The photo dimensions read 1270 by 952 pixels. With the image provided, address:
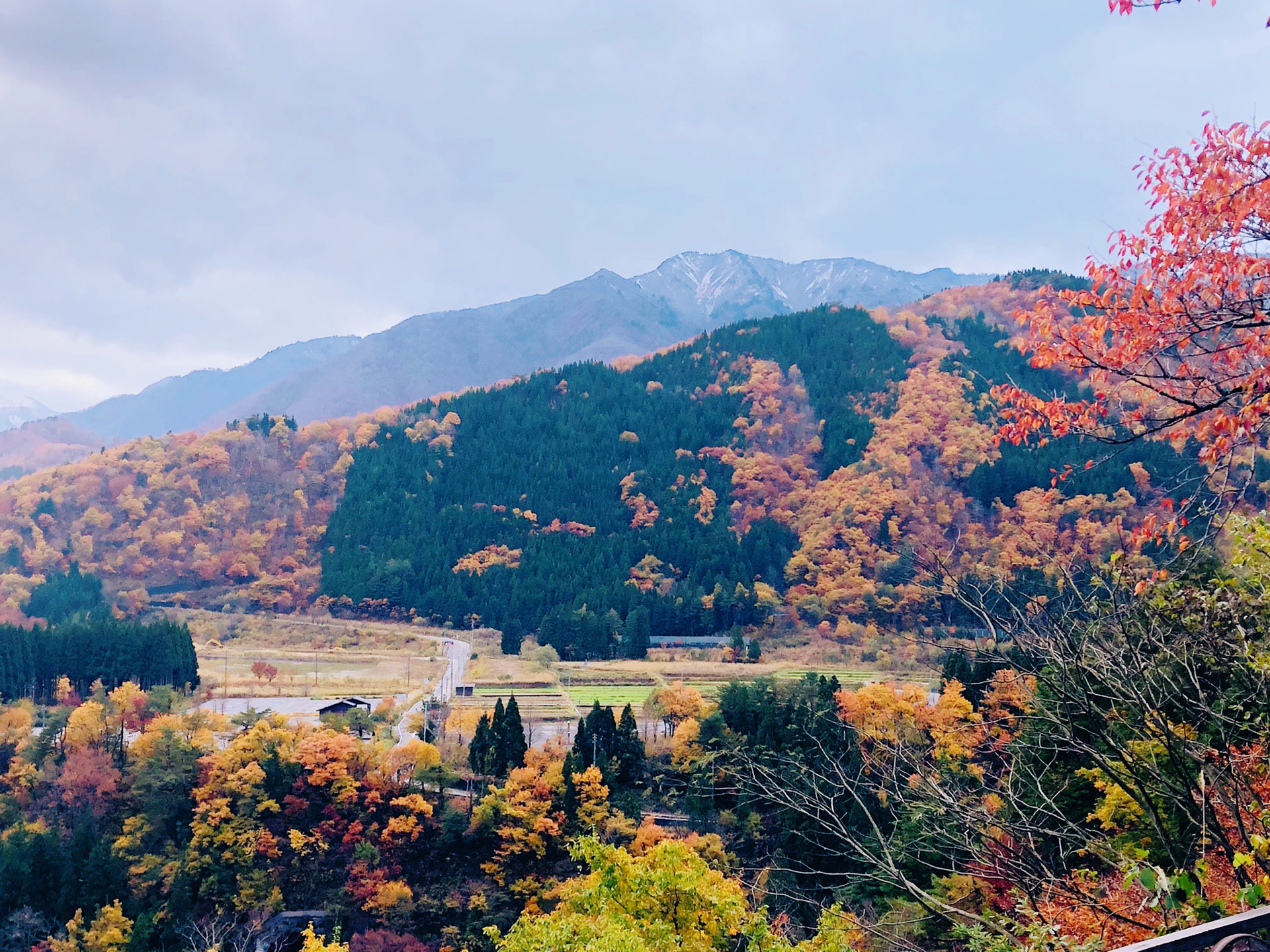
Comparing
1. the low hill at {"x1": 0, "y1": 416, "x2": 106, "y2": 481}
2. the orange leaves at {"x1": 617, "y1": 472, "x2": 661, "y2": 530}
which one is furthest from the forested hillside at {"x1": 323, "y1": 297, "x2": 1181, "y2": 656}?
the low hill at {"x1": 0, "y1": 416, "x2": 106, "y2": 481}

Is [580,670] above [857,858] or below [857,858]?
below

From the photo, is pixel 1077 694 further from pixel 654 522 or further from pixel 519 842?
pixel 654 522

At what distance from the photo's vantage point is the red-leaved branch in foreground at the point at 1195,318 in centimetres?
358

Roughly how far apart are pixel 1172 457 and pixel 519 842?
44584 mm

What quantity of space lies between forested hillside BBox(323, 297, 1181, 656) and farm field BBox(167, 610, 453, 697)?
4331 millimetres

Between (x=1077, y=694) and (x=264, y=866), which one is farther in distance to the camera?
(x=264, y=866)

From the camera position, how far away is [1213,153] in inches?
145

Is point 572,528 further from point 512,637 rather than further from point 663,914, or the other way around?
point 663,914

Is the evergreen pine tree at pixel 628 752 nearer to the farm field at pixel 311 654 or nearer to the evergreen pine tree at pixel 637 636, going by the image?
the farm field at pixel 311 654

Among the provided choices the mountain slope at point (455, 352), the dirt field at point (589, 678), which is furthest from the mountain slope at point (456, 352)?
the dirt field at point (589, 678)

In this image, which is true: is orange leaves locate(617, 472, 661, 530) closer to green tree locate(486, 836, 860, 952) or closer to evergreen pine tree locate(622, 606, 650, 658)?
evergreen pine tree locate(622, 606, 650, 658)

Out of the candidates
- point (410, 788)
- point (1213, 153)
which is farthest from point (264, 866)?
point (1213, 153)

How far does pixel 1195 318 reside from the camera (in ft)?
12.1

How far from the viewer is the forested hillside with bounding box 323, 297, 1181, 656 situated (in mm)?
44594
